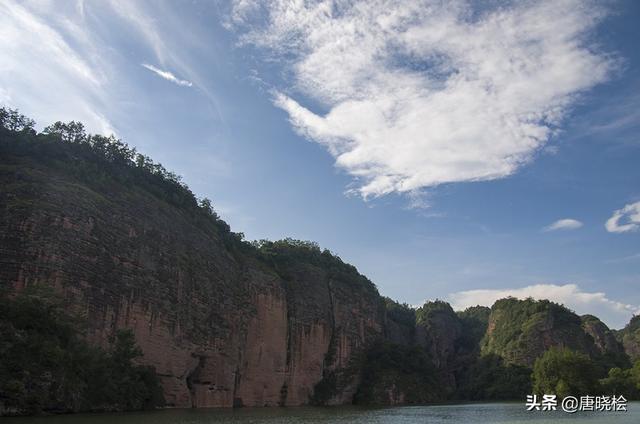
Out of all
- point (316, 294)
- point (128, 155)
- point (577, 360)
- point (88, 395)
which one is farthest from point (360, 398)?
point (88, 395)

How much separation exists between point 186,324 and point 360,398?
106 ft

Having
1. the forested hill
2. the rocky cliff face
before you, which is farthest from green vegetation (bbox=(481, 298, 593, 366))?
the rocky cliff face

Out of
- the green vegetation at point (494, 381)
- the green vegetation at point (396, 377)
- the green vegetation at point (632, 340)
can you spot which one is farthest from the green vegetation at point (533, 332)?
the green vegetation at point (396, 377)

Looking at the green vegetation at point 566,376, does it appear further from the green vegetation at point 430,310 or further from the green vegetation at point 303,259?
the green vegetation at point 430,310

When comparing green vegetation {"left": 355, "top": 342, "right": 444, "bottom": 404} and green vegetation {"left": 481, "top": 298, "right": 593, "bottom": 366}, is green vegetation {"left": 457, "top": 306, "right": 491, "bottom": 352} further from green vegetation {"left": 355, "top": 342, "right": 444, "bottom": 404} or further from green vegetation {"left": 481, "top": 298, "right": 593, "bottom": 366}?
green vegetation {"left": 355, "top": 342, "right": 444, "bottom": 404}

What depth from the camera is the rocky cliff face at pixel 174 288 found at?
36938mm

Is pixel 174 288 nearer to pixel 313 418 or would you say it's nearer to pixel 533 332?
pixel 313 418

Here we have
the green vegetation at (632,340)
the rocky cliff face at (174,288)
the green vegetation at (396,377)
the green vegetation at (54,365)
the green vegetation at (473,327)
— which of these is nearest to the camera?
the green vegetation at (54,365)

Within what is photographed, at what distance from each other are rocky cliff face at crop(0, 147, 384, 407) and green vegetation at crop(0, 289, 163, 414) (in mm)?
3546

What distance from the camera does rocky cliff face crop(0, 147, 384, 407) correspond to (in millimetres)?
36938

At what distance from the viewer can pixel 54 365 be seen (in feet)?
91.7

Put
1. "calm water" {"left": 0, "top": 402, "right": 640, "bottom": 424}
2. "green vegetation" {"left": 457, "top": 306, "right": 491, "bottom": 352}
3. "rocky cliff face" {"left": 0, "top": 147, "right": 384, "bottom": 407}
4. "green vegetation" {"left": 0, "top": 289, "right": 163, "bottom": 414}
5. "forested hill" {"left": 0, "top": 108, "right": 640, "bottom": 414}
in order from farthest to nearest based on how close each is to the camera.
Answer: "green vegetation" {"left": 457, "top": 306, "right": 491, "bottom": 352}
"rocky cliff face" {"left": 0, "top": 147, "right": 384, "bottom": 407}
"forested hill" {"left": 0, "top": 108, "right": 640, "bottom": 414}
"green vegetation" {"left": 0, "top": 289, "right": 163, "bottom": 414}
"calm water" {"left": 0, "top": 402, "right": 640, "bottom": 424}

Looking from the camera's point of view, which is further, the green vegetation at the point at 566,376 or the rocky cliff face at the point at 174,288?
the green vegetation at the point at 566,376

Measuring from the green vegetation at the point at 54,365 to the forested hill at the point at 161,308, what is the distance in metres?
0.08
